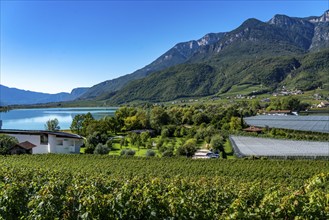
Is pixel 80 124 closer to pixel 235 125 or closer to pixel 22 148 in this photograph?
pixel 22 148

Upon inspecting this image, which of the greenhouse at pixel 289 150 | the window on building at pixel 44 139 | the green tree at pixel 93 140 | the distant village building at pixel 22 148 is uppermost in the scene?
the window on building at pixel 44 139

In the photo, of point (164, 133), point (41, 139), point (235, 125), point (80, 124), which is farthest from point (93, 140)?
point (235, 125)

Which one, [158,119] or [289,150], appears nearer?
[289,150]

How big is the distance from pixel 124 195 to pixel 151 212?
688 mm

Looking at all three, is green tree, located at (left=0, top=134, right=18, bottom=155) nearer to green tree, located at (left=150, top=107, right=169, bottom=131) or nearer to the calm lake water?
green tree, located at (left=150, top=107, right=169, bottom=131)

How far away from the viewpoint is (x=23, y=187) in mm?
6363

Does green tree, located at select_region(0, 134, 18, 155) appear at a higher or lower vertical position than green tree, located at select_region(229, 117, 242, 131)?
higher

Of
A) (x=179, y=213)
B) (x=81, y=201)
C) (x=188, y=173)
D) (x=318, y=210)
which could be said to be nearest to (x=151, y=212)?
(x=179, y=213)

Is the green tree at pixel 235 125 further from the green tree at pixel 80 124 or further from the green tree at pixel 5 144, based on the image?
the green tree at pixel 5 144

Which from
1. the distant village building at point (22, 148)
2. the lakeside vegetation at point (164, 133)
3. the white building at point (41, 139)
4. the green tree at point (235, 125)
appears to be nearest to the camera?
the distant village building at point (22, 148)

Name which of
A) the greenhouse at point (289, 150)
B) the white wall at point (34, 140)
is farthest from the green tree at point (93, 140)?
the greenhouse at point (289, 150)

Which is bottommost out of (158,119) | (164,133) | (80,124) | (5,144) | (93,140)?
(164,133)

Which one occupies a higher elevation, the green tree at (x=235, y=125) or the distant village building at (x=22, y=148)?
the distant village building at (x=22, y=148)

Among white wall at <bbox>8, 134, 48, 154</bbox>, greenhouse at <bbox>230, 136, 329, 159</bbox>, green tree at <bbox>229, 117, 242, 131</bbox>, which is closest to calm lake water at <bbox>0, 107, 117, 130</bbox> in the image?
green tree at <bbox>229, 117, 242, 131</bbox>
